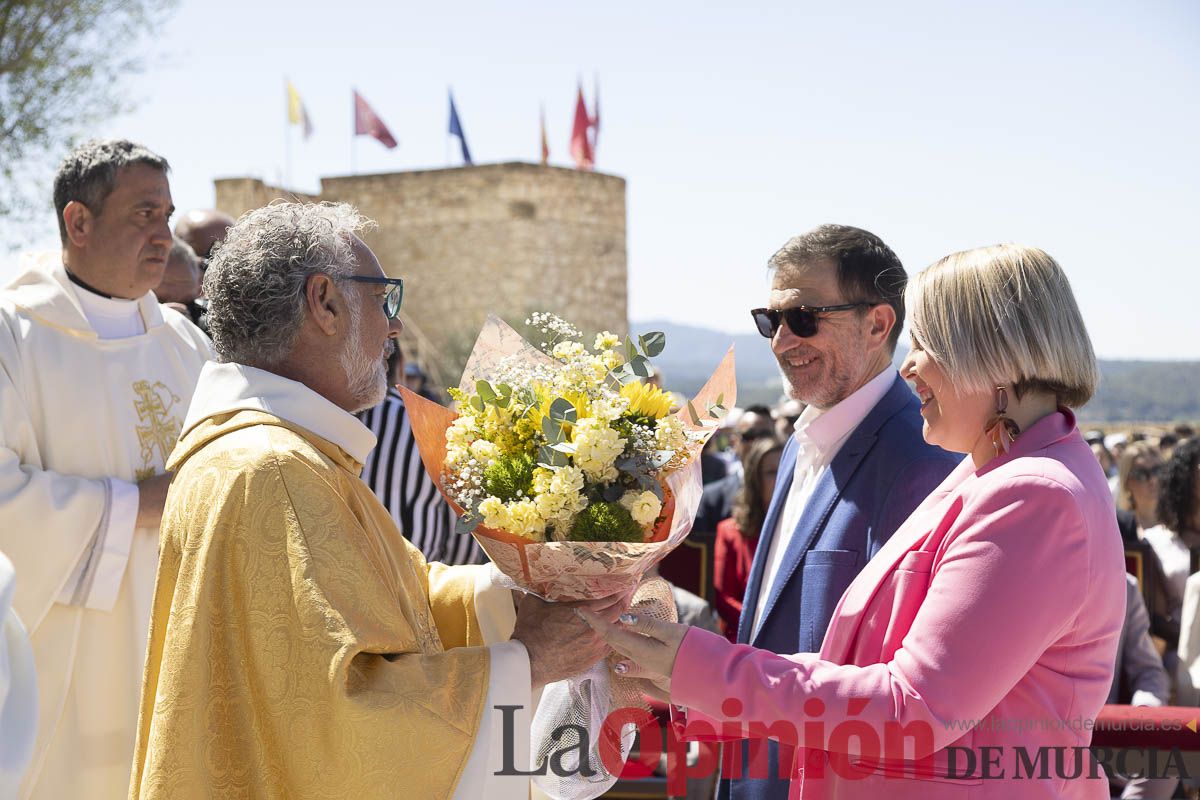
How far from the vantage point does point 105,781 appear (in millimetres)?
3494

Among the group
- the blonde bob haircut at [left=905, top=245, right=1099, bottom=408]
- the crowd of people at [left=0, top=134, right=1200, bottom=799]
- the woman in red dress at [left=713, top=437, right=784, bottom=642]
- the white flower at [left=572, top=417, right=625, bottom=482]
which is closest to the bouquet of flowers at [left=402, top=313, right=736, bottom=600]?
the white flower at [left=572, top=417, right=625, bottom=482]

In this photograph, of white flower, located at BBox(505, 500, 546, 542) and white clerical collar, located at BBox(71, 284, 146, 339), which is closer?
white flower, located at BBox(505, 500, 546, 542)

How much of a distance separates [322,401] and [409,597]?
1.57ft

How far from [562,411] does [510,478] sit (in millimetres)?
178

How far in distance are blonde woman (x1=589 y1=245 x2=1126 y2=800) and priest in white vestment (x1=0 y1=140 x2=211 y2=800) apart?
6.49 ft

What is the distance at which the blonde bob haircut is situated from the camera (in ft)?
7.14

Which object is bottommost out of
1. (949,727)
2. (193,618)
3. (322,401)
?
(949,727)

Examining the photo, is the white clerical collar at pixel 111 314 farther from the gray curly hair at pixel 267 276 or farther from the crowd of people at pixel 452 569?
the gray curly hair at pixel 267 276

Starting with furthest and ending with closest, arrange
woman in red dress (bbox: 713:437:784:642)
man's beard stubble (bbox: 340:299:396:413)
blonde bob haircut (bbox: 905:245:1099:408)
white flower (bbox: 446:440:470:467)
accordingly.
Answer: woman in red dress (bbox: 713:437:784:642)
man's beard stubble (bbox: 340:299:396:413)
white flower (bbox: 446:440:470:467)
blonde bob haircut (bbox: 905:245:1099:408)

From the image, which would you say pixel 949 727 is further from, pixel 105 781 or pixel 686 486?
pixel 105 781

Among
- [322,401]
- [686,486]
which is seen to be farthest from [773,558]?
[322,401]

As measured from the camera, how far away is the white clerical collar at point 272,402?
2.51 meters

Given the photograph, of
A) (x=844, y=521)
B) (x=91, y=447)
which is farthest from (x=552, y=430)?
(x=91, y=447)

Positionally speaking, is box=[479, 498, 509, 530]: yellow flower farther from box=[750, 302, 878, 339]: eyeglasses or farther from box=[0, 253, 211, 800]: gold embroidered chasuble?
box=[0, 253, 211, 800]: gold embroidered chasuble
